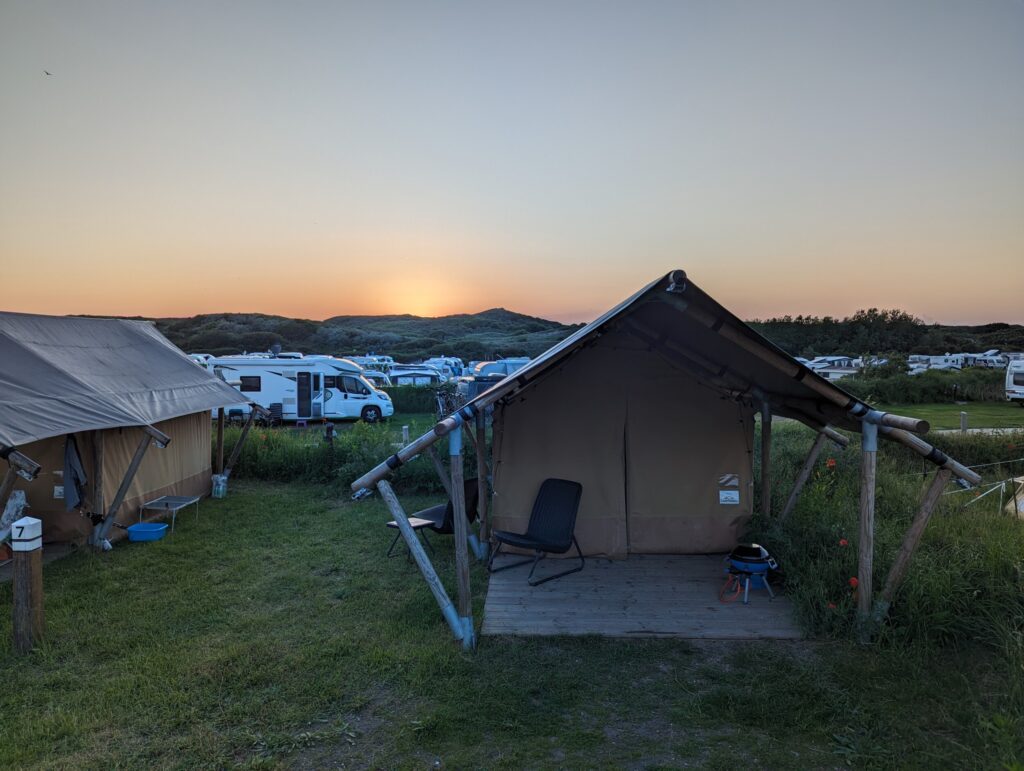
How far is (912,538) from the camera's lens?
13.9 ft

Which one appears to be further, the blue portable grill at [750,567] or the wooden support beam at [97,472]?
the wooden support beam at [97,472]

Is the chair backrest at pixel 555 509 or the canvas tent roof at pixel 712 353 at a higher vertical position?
the canvas tent roof at pixel 712 353

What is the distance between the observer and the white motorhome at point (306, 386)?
18391mm

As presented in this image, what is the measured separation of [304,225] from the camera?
12.8 metres

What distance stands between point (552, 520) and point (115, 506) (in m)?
5.29

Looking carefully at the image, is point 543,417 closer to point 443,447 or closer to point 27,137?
point 443,447

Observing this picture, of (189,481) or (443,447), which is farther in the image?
(443,447)

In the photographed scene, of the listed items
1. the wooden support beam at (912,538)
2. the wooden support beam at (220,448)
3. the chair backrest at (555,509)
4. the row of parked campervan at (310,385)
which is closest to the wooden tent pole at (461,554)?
the chair backrest at (555,509)

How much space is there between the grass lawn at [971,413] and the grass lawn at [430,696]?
16318 millimetres

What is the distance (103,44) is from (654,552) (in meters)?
10.5

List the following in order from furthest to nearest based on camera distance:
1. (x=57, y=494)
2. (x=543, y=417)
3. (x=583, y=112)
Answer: (x=583, y=112)
(x=57, y=494)
(x=543, y=417)

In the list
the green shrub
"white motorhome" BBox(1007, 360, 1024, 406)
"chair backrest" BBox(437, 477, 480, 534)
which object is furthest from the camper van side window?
"white motorhome" BBox(1007, 360, 1024, 406)

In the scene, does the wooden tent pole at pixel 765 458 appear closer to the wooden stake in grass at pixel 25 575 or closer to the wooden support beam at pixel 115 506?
the wooden stake in grass at pixel 25 575

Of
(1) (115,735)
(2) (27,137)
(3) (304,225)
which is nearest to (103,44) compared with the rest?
(2) (27,137)
